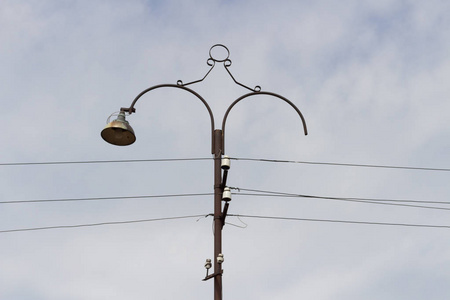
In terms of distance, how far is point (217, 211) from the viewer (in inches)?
442

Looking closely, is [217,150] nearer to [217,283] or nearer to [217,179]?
[217,179]

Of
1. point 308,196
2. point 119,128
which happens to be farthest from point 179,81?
point 308,196

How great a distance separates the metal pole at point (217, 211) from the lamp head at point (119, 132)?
1.58m

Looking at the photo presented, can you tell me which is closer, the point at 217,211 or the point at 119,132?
the point at 217,211

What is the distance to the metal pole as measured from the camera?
10695 millimetres

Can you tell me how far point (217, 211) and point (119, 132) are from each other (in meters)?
2.34

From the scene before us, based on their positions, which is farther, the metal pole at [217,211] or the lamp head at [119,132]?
the lamp head at [119,132]

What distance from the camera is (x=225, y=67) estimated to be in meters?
12.8

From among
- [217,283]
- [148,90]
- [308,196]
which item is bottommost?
[217,283]

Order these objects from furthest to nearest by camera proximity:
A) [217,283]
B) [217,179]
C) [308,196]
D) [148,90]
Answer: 1. [308,196]
2. [148,90]
3. [217,179]
4. [217,283]

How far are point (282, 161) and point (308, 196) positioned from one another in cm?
93

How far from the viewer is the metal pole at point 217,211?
10.7m

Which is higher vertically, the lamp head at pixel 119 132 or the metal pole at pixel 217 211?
the lamp head at pixel 119 132

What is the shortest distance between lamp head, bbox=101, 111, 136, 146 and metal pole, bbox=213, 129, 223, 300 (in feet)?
5.18
